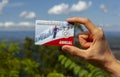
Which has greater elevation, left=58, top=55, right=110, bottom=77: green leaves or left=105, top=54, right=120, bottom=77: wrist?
left=105, top=54, right=120, bottom=77: wrist

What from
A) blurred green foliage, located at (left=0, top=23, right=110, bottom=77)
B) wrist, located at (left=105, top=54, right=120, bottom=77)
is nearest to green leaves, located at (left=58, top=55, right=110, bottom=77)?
blurred green foliage, located at (left=0, top=23, right=110, bottom=77)

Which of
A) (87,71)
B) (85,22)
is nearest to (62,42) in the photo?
(85,22)

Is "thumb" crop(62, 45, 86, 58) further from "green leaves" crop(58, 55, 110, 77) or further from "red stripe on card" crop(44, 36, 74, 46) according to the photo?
"green leaves" crop(58, 55, 110, 77)

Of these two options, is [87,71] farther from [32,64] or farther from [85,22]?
[32,64]

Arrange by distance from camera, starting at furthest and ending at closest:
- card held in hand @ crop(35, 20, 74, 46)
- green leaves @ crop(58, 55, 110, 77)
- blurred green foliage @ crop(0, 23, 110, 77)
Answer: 1. blurred green foliage @ crop(0, 23, 110, 77)
2. green leaves @ crop(58, 55, 110, 77)
3. card held in hand @ crop(35, 20, 74, 46)

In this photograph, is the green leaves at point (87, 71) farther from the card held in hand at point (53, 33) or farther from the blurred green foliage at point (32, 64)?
the card held in hand at point (53, 33)

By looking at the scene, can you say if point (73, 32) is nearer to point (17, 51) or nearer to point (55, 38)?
point (55, 38)

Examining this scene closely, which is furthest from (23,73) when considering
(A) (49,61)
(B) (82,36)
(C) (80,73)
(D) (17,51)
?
(A) (49,61)

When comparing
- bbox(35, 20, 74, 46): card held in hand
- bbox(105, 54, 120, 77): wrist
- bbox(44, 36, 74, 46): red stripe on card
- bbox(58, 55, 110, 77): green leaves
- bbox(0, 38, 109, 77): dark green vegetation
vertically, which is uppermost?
bbox(35, 20, 74, 46): card held in hand
